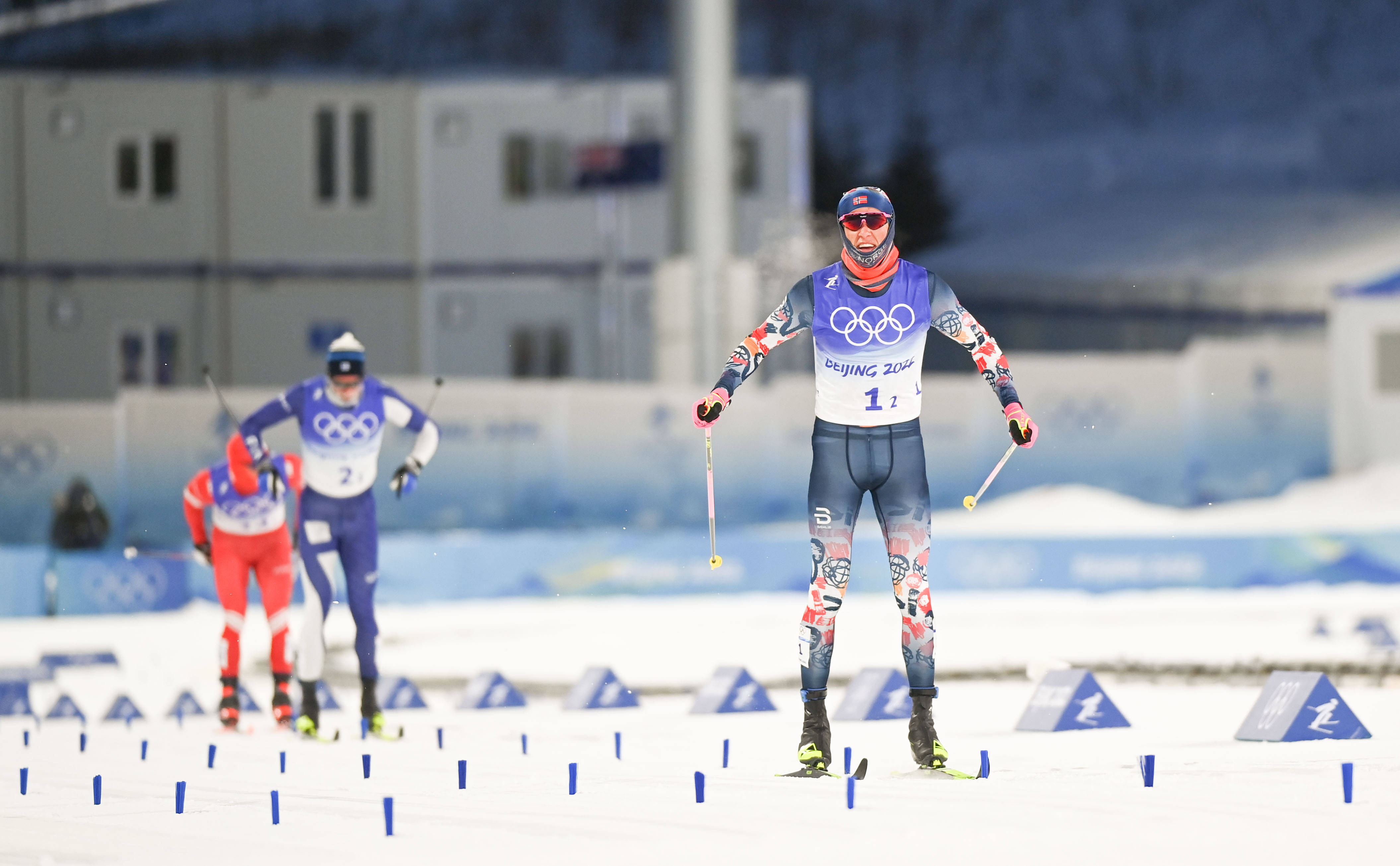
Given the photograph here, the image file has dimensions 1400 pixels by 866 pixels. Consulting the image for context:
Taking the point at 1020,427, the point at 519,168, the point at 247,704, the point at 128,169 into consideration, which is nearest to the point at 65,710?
the point at 247,704

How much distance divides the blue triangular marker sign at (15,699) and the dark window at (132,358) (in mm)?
24488

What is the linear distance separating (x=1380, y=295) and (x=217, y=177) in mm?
19715

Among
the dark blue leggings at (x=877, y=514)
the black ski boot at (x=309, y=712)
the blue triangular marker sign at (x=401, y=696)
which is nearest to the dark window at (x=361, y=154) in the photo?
the blue triangular marker sign at (x=401, y=696)

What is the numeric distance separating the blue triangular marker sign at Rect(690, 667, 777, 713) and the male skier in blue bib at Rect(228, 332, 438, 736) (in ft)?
5.92

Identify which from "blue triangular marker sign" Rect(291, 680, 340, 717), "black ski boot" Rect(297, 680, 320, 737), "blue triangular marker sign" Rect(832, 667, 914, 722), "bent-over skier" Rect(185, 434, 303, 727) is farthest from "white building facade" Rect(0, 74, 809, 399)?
"blue triangular marker sign" Rect(832, 667, 914, 722)

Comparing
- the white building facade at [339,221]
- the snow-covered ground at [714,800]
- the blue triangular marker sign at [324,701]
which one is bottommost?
the snow-covered ground at [714,800]

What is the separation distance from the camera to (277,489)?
11.4 metres

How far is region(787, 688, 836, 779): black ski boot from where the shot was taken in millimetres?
7724

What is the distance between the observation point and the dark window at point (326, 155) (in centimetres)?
3662

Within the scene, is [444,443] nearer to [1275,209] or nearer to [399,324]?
[399,324]

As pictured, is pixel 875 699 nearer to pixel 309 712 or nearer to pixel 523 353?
pixel 309 712

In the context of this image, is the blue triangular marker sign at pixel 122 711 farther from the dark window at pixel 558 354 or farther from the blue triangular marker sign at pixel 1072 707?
the dark window at pixel 558 354

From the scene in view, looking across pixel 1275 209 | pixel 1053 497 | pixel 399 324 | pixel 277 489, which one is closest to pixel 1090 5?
pixel 1275 209

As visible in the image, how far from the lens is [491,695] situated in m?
12.7
